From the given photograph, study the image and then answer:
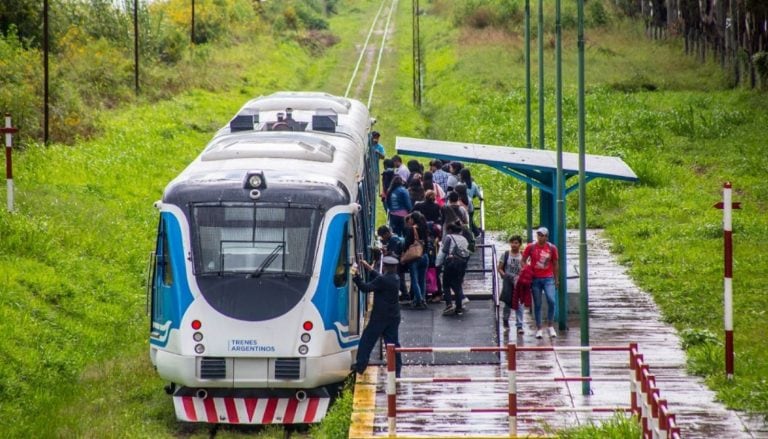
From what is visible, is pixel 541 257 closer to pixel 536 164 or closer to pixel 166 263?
pixel 536 164

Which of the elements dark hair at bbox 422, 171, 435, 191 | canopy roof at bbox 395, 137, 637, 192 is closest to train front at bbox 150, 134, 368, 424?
canopy roof at bbox 395, 137, 637, 192

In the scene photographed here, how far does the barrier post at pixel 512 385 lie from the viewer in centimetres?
1312

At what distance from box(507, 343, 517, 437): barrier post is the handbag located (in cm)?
547

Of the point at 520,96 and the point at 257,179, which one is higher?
the point at 520,96

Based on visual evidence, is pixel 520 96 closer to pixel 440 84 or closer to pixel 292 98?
pixel 440 84

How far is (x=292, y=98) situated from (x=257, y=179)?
8492 millimetres

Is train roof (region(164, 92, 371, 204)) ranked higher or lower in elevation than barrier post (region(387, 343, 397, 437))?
higher

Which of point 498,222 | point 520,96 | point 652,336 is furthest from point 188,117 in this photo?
point 652,336

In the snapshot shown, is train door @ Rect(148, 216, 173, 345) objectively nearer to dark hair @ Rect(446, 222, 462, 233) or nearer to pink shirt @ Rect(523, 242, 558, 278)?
dark hair @ Rect(446, 222, 462, 233)

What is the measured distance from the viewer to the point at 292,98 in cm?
2444

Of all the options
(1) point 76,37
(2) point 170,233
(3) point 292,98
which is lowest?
(2) point 170,233

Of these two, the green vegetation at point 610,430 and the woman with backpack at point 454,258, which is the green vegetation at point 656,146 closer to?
the green vegetation at point 610,430

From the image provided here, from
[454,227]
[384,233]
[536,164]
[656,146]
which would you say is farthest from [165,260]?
[656,146]

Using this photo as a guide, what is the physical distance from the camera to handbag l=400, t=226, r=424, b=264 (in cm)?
1866
